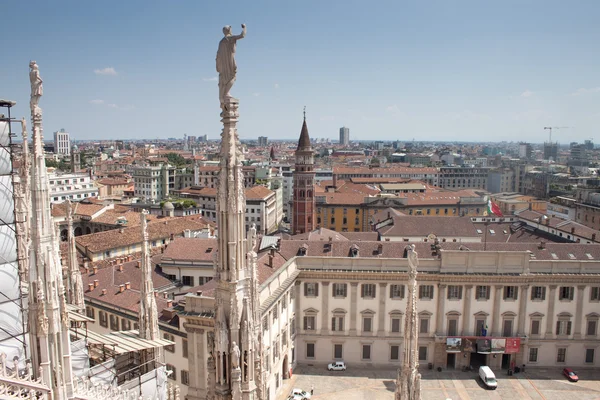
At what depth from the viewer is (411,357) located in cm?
1420

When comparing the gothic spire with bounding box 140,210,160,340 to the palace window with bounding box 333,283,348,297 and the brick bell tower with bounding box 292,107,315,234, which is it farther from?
the brick bell tower with bounding box 292,107,315,234

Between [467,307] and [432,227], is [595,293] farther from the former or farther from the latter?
[432,227]

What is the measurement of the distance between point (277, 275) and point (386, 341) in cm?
1323

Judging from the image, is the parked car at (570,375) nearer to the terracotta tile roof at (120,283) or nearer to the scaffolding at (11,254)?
Result: the terracotta tile roof at (120,283)

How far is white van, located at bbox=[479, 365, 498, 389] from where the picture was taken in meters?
39.4

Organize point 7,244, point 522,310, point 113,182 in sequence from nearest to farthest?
point 7,244
point 522,310
point 113,182

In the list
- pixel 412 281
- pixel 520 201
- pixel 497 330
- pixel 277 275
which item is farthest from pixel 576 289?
pixel 520 201

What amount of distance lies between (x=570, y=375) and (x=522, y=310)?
248 inches

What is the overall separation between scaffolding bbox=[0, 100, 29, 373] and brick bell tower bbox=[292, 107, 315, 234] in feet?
189

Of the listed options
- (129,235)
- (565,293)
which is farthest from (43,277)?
(129,235)

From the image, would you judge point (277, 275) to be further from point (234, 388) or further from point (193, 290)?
point (234, 388)

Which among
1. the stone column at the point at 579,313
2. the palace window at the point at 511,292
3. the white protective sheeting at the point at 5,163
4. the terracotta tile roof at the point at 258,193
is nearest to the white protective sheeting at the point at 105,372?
the white protective sheeting at the point at 5,163

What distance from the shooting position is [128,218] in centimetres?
6800

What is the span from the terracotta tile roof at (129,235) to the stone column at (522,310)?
3624 centimetres
